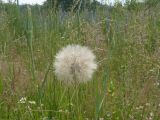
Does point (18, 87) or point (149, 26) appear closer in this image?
point (18, 87)

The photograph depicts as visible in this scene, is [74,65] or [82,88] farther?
[82,88]

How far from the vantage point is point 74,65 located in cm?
A: 164

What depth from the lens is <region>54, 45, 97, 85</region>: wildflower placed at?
1636mm

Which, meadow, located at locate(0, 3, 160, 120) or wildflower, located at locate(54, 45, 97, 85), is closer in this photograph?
wildflower, located at locate(54, 45, 97, 85)

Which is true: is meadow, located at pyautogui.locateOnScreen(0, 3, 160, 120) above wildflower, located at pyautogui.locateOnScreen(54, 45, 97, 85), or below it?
below

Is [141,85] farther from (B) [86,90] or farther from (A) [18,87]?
(A) [18,87]

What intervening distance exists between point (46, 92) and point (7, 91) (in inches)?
10.0

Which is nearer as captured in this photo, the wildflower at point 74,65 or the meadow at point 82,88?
the wildflower at point 74,65

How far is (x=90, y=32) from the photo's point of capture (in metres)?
3.05

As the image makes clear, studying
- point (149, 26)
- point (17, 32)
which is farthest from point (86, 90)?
point (17, 32)

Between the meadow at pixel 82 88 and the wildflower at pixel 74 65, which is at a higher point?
the wildflower at pixel 74 65

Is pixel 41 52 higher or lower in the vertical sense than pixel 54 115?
higher

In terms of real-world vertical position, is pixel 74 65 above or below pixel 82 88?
above

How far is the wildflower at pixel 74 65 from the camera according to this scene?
1.64 metres
